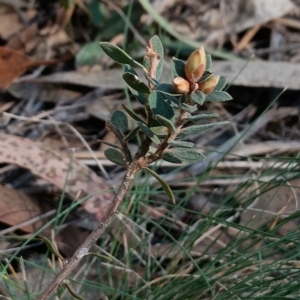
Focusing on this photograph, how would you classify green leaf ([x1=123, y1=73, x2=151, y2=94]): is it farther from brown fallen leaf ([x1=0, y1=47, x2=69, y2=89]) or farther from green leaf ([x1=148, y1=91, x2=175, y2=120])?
brown fallen leaf ([x1=0, y1=47, x2=69, y2=89])

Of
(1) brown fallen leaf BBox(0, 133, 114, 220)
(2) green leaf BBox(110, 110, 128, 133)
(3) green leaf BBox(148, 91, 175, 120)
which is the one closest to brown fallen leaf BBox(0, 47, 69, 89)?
(1) brown fallen leaf BBox(0, 133, 114, 220)

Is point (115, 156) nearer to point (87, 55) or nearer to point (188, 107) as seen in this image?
point (188, 107)

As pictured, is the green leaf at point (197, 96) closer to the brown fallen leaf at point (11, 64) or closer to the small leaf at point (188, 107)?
the small leaf at point (188, 107)

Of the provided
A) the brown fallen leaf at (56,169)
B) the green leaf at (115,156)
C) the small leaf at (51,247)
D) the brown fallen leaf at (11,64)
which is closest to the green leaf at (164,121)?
the green leaf at (115,156)

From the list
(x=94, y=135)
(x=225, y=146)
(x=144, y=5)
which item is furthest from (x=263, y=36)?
(x=94, y=135)

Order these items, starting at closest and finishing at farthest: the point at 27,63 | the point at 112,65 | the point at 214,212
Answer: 1. the point at 214,212
2. the point at 27,63
3. the point at 112,65

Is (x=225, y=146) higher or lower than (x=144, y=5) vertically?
lower

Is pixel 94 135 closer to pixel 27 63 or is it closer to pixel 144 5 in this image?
pixel 27 63
